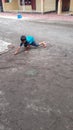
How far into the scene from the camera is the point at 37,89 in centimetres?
450

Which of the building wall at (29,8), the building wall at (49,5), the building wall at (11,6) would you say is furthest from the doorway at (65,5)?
the building wall at (11,6)

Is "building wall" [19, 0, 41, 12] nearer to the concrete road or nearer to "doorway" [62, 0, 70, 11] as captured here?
"doorway" [62, 0, 70, 11]

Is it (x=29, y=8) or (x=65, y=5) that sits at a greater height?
(x=65, y=5)

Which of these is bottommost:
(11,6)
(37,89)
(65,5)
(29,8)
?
(37,89)

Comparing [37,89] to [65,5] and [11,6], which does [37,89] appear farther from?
[11,6]

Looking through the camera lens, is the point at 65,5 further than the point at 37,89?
Yes

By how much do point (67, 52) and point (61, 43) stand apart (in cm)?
137

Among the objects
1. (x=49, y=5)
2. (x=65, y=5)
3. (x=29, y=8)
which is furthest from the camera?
(x=29, y=8)

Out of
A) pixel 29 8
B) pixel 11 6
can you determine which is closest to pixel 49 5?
pixel 29 8

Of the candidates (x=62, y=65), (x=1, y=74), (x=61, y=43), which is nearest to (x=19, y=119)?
(x=1, y=74)

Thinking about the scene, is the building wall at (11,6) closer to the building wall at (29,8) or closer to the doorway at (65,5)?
the building wall at (29,8)

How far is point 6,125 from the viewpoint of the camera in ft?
11.0

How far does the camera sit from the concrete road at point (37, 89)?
3416 millimetres

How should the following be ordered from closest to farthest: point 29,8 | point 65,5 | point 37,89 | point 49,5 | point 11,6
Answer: point 37,89, point 65,5, point 49,5, point 29,8, point 11,6
